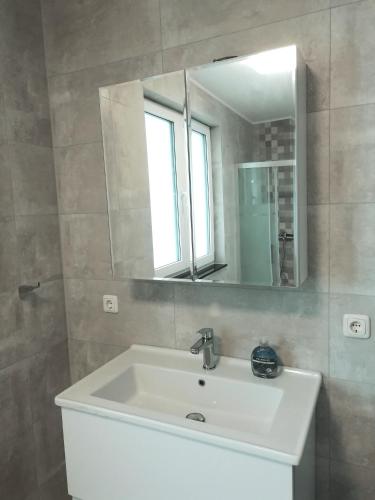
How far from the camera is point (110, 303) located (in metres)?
1.75

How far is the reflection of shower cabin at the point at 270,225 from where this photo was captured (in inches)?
47.9

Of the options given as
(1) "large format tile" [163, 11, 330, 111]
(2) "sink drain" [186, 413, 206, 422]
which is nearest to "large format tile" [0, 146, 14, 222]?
(1) "large format tile" [163, 11, 330, 111]

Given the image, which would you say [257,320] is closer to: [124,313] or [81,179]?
[124,313]

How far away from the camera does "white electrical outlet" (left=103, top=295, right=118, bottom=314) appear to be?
174 cm

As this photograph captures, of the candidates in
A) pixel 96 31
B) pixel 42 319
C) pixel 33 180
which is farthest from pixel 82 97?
pixel 42 319

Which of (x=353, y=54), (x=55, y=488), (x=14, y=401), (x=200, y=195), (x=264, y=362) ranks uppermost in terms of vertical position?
(x=353, y=54)

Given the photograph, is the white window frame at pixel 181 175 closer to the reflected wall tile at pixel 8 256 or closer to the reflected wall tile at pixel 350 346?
the reflected wall tile at pixel 350 346

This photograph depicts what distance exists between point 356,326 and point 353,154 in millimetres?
562

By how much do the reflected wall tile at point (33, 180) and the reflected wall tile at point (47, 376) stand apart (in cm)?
66

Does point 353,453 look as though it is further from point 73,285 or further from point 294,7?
point 294,7

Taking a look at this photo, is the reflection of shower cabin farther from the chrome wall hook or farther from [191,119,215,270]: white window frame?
the chrome wall hook

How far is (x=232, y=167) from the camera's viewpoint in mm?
1309

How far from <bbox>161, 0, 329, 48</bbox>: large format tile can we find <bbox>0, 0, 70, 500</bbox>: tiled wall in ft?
2.12

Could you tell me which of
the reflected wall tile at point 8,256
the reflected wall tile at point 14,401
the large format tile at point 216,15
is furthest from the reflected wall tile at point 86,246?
the large format tile at point 216,15
